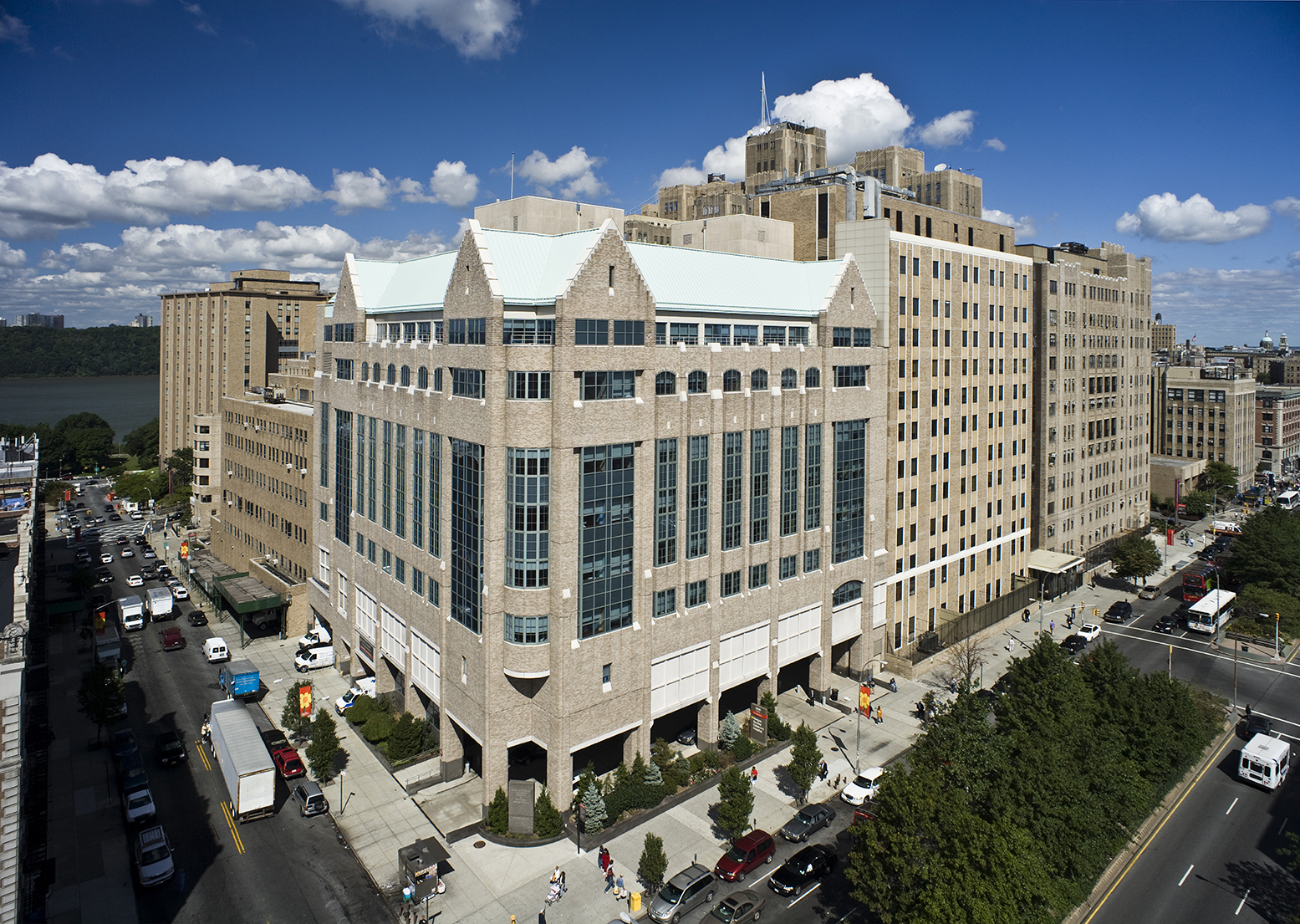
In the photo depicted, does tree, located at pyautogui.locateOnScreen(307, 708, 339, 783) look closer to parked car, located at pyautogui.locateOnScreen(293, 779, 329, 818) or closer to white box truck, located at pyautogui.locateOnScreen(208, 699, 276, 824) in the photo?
parked car, located at pyautogui.locateOnScreen(293, 779, 329, 818)

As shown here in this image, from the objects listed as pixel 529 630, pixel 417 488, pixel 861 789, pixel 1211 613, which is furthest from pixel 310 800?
pixel 1211 613

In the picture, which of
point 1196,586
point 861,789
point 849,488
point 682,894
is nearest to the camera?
point 682,894

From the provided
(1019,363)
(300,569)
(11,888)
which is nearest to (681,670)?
(11,888)

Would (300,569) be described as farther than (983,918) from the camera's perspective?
Yes

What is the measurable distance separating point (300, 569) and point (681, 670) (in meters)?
47.3

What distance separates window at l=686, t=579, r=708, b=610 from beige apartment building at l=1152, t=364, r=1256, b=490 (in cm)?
14553

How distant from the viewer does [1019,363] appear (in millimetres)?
86625

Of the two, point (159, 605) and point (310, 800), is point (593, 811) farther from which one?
point (159, 605)

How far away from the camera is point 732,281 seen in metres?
57.6

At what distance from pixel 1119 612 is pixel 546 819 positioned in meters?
71.6

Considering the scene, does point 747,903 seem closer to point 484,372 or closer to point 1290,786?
point 484,372

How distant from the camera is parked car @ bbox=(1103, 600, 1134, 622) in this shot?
87.4 meters

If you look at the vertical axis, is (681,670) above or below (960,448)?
below

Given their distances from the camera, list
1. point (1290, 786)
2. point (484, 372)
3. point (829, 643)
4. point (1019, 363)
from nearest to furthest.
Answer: point (484, 372)
point (1290, 786)
point (829, 643)
point (1019, 363)
